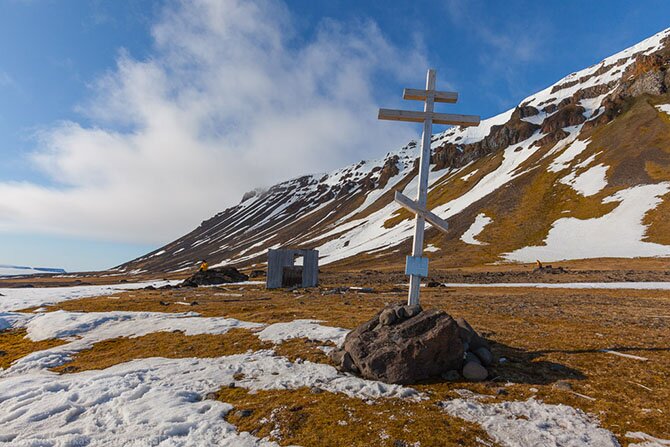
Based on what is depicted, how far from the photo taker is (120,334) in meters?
17.8

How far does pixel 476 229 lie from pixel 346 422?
90892 millimetres

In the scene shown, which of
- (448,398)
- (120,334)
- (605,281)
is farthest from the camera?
(605,281)

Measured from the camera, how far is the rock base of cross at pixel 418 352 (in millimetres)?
9672

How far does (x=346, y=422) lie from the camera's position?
24.6 ft

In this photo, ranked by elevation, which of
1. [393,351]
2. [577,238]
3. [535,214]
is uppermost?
[535,214]

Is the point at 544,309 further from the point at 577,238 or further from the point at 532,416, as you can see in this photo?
the point at 577,238

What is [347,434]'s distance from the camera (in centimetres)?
703

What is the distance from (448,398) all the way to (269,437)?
4.24 m

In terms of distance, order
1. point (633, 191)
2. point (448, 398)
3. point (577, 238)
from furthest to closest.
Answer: point (633, 191), point (577, 238), point (448, 398)

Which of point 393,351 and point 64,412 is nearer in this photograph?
point 64,412

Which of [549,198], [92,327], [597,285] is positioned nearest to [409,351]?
[92,327]

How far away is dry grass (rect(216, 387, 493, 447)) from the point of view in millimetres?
6824

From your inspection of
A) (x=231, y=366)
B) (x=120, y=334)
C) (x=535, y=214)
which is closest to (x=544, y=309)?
(x=231, y=366)

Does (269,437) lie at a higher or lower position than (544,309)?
lower
